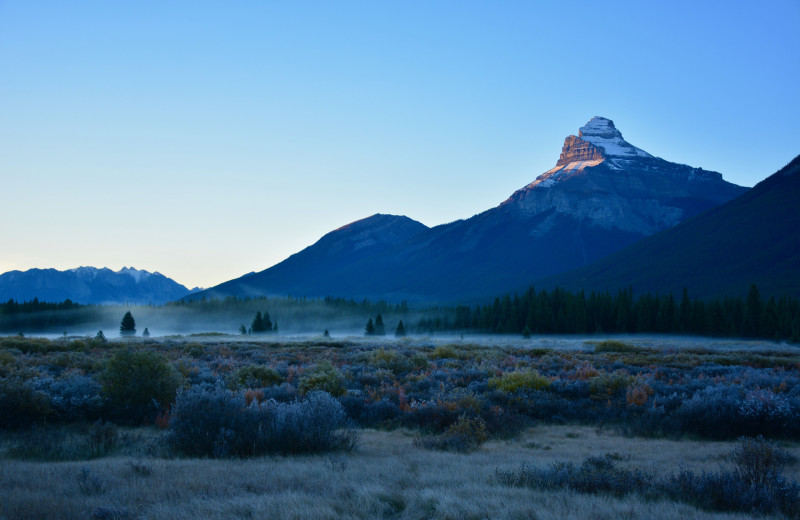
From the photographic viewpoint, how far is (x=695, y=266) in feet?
626

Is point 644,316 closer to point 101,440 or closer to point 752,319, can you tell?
point 752,319

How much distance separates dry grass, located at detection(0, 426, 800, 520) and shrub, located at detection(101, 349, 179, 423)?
4.76 meters

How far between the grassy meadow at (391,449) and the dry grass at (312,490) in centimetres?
3

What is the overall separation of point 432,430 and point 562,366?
12.8 m

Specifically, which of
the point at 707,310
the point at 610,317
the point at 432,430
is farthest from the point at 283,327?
the point at 432,430

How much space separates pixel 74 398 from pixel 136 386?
134 cm

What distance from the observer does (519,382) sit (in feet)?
55.4

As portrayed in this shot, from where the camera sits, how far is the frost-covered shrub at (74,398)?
1241 centimetres

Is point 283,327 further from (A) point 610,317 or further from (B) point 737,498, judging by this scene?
(B) point 737,498

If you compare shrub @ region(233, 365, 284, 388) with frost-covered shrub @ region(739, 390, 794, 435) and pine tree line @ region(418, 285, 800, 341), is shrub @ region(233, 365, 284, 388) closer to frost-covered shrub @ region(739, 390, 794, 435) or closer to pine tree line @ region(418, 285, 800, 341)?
frost-covered shrub @ region(739, 390, 794, 435)

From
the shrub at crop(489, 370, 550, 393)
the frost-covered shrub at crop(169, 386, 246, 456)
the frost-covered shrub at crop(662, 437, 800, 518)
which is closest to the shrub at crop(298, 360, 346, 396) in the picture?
the shrub at crop(489, 370, 550, 393)

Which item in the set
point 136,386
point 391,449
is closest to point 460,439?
point 391,449

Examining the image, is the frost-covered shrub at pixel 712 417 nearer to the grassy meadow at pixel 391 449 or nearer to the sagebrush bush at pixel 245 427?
the grassy meadow at pixel 391 449

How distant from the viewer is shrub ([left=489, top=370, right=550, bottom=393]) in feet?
54.4
